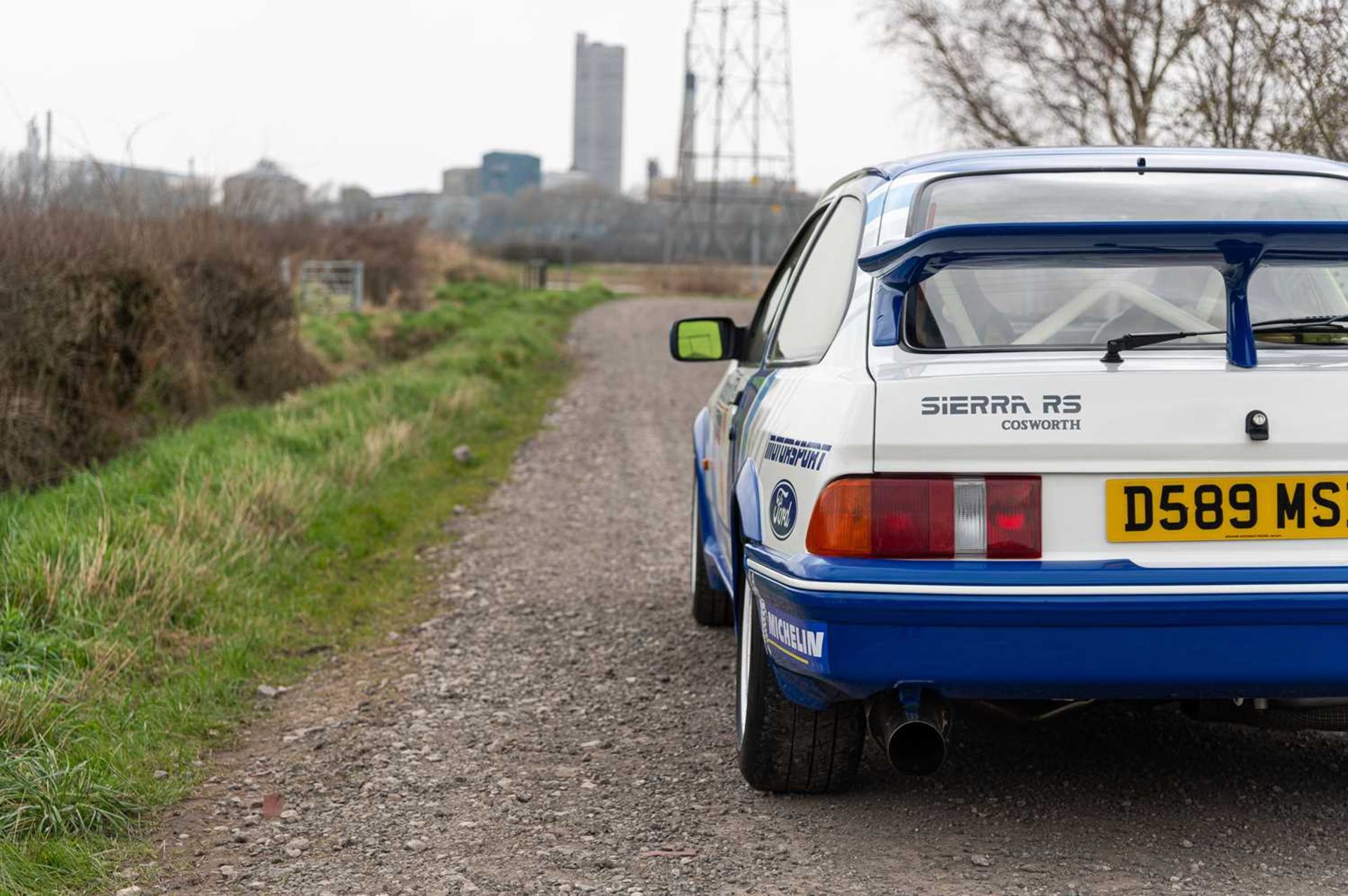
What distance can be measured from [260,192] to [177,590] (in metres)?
9.90

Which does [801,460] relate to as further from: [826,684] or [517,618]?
[517,618]

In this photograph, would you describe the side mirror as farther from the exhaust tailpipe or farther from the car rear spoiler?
the exhaust tailpipe

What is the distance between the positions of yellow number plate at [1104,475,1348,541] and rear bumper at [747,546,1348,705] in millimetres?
80

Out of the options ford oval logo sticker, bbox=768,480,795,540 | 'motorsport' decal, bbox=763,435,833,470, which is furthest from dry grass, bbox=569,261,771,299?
ford oval logo sticker, bbox=768,480,795,540

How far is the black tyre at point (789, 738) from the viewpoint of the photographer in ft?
12.6

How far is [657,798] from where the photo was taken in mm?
4074

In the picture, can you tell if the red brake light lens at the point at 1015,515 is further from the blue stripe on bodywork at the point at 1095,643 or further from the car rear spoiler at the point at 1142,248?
the car rear spoiler at the point at 1142,248

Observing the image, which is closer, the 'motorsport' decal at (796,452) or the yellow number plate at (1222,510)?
the yellow number plate at (1222,510)

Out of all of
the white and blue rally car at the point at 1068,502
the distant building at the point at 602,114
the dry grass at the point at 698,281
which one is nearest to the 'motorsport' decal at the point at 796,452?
the white and blue rally car at the point at 1068,502

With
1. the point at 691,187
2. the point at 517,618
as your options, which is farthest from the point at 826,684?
the point at 691,187

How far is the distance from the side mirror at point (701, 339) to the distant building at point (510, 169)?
126 m

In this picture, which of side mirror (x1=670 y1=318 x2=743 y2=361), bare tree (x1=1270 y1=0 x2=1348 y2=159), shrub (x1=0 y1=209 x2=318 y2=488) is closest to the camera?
side mirror (x1=670 y1=318 x2=743 y2=361)

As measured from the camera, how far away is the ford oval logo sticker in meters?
3.44

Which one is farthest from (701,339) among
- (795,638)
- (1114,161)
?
(795,638)
